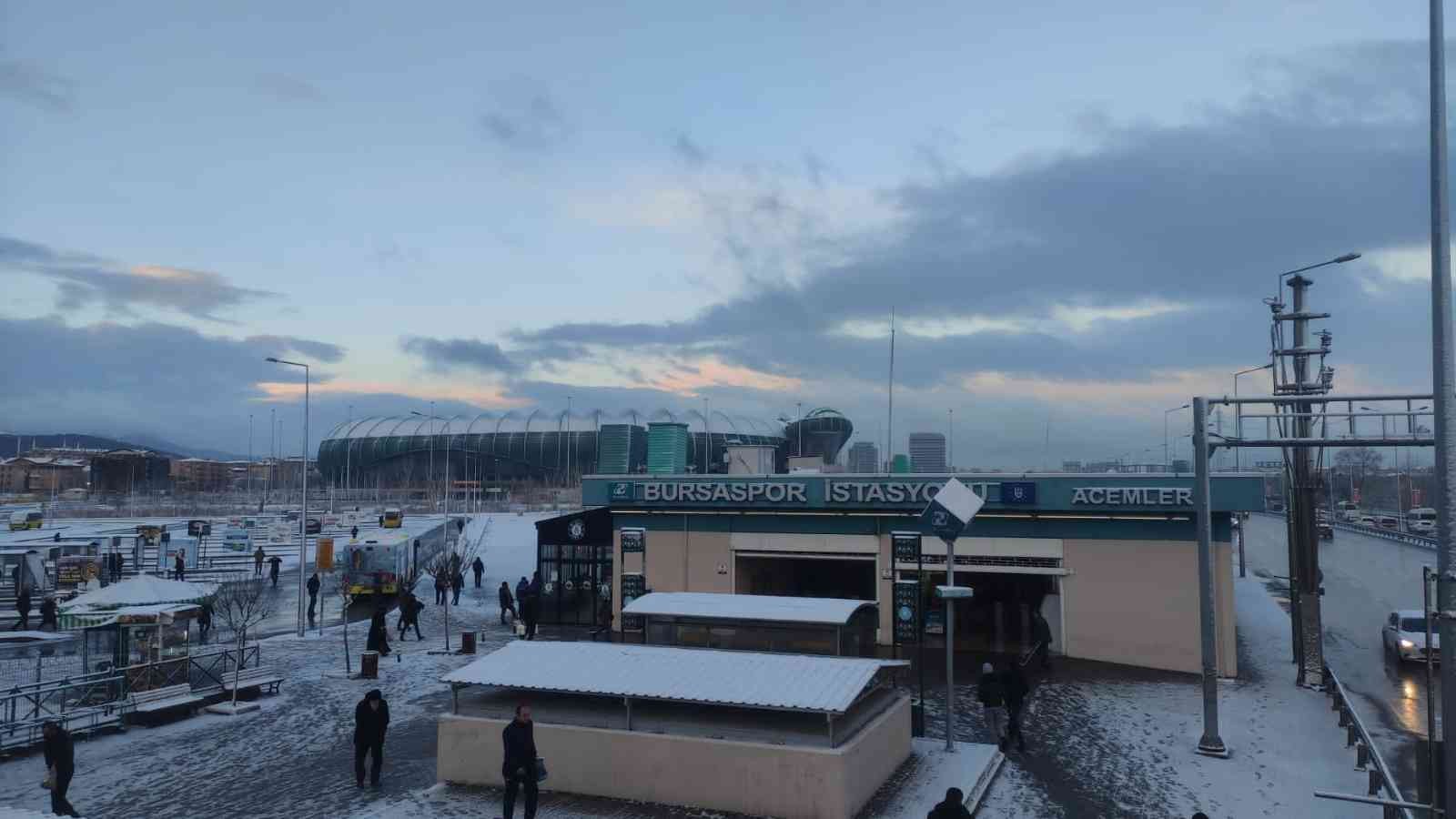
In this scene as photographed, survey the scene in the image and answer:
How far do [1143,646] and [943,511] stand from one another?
9444 mm

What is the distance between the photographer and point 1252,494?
1997 centimetres

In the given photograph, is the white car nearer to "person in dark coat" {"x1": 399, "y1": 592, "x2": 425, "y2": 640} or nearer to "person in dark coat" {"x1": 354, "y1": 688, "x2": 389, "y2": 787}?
"person in dark coat" {"x1": 354, "y1": 688, "x2": 389, "y2": 787}

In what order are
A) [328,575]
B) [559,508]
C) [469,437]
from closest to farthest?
1. [328,575]
2. [559,508]
3. [469,437]

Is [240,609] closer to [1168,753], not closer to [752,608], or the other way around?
[752,608]

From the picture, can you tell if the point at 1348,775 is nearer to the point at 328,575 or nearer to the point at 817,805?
the point at 817,805

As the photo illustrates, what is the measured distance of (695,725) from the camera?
38.3 feet

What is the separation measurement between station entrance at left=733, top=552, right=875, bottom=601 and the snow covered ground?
7914mm

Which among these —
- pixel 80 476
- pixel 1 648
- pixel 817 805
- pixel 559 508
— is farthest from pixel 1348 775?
pixel 80 476

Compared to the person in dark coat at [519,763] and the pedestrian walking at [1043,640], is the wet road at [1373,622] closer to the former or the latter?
the pedestrian walking at [1043,640]

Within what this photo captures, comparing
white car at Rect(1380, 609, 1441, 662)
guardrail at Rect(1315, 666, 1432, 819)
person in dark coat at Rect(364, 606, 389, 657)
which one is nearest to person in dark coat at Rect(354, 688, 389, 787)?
person in dark coat at Rect(364, 606, 389, 657)

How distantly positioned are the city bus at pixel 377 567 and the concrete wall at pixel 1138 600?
24.5 meters

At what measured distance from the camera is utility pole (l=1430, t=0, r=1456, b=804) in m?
9.13

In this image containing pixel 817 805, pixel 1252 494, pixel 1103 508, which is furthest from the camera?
pixel 1103 508

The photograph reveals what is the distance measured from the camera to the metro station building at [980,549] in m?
20.7
